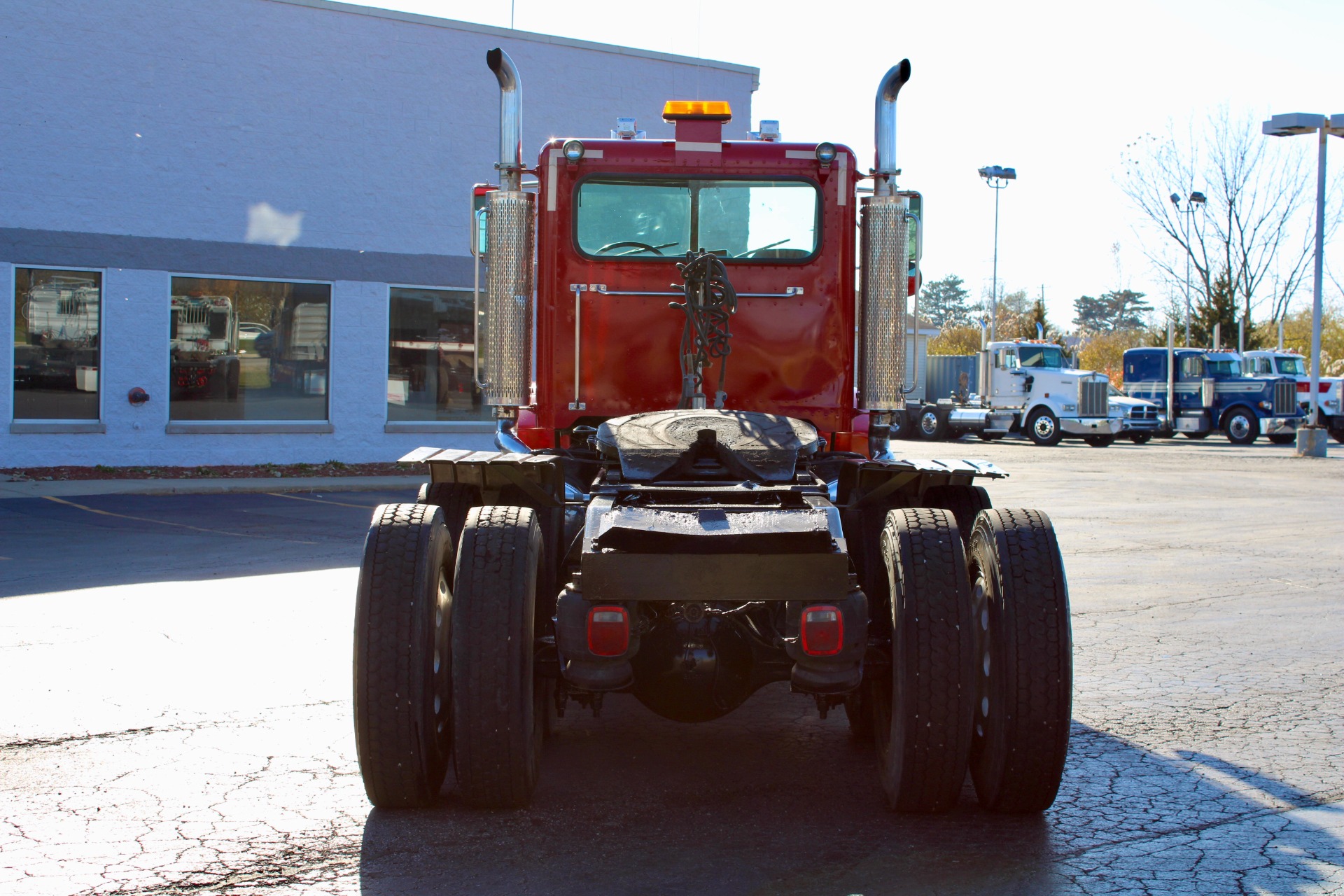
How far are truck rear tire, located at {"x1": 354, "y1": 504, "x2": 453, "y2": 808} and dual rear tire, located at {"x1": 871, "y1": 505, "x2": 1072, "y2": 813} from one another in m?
1.56

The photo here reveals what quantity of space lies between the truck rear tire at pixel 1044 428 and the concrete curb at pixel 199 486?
20.0 metres

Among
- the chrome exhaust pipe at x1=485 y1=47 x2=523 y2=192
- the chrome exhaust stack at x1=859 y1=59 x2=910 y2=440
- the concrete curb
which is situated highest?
the chrome exhaust pipe at x1=485 y1=47 x2=523 y2=192

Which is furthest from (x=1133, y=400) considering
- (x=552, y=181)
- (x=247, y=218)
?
(x=552, y=181)

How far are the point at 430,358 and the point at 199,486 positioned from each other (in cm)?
535

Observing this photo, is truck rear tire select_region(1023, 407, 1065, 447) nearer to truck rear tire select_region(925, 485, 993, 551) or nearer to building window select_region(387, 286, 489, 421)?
building window select_region(387, 286, 489, 421)

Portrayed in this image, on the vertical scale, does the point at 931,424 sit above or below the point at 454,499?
above

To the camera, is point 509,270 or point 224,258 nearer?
point 509,270

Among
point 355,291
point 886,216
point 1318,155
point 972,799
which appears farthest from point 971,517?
point 1318,155

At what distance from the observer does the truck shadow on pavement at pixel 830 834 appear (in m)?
3.88

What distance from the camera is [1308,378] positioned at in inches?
1428

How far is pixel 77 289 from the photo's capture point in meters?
18.6

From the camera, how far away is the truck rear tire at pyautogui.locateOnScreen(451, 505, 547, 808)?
4.18 meters

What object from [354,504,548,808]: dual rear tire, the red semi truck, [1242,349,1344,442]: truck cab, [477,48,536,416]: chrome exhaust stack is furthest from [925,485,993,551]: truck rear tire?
[1242,349,1344,442]: truck cab

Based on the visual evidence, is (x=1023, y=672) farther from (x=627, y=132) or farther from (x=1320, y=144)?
(x=1320, y=144)
